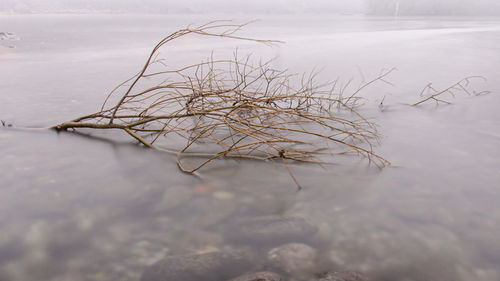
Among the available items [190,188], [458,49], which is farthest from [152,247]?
[458,49]

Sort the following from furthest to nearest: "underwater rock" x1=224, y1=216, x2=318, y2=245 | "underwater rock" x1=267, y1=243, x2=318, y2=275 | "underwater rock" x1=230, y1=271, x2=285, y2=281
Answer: "underwater rock" x1=224, y1=216, x2=318, y2=245
"underwater rock" x1=267, y1=243, x2=318, y2=275
"underwater rock" x1=230, y1=271, x2=285, y2=281

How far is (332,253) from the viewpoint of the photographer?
79.1 inches

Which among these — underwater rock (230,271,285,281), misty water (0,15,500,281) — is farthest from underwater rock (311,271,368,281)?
underwater rock (230,271,285,281)

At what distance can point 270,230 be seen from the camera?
2.15 m

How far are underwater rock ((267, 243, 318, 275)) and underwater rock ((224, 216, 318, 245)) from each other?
66 mm

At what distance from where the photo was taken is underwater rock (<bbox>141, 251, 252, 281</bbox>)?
1.81 meters

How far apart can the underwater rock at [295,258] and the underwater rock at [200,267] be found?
14 centimetres

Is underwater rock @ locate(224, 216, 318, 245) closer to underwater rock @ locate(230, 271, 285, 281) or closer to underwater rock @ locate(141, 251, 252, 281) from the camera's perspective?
underwater rock @ locate(141, 251, 252, 281)

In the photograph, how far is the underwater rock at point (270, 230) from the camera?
82.4 inches

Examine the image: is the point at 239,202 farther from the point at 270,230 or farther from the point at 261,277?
the point at 261,277

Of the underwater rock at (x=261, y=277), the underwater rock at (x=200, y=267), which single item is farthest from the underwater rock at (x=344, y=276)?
the underwater rock at (x=200, y=267)

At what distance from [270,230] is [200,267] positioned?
0.48 metres

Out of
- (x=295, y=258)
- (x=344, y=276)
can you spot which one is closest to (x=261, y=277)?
(x=295, y=258)

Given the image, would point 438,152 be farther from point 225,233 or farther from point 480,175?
point 225,233
